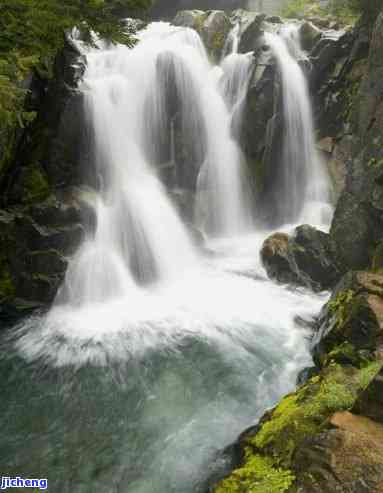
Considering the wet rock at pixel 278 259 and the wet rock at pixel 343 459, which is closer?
the wet rock at pixel 343 459

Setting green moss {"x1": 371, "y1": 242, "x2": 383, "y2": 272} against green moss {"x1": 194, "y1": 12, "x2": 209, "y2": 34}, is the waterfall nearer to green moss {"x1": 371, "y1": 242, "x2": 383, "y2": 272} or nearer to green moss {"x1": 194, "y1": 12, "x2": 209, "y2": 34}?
green moss {"x1": 194, "y1": 12, "x2": 209, "y2": 34}

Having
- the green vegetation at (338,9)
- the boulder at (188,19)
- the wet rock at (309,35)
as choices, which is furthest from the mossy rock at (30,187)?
the wet rock at (309,35)

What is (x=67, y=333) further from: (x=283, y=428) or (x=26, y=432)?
(x=283, y=428)

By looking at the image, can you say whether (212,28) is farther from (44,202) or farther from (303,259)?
(44,202)

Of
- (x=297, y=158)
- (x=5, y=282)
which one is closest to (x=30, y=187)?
(x=5, y=282)

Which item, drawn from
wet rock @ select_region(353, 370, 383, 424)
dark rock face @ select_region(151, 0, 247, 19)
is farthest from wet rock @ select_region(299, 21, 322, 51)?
wet rock @ select_region(353, 370, 383, 424)

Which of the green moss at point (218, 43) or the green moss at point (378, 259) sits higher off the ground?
the green moss at point (218, 43)

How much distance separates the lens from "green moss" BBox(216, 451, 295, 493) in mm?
4250

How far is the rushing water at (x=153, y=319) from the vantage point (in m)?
6.74

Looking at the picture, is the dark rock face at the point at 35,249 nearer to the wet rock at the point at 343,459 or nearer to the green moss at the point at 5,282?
the green moss at the point at 5,282

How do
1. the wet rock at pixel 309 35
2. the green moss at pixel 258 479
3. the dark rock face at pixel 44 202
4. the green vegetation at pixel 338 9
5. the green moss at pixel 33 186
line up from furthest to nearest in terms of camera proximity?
1. the wet rock at pixel 309 35
2. the green vegetation at pixel 338 9
3. the green moss at pixel 33 186
4. the dark rock face at pixel 44 202
5. the green moss at pixel 258 479

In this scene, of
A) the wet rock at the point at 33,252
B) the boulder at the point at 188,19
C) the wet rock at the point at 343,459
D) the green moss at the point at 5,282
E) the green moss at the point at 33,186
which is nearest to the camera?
Answer: the wet rock at the point at 343,459

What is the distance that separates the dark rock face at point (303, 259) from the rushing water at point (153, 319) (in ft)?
2.19

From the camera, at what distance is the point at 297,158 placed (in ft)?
62.0
